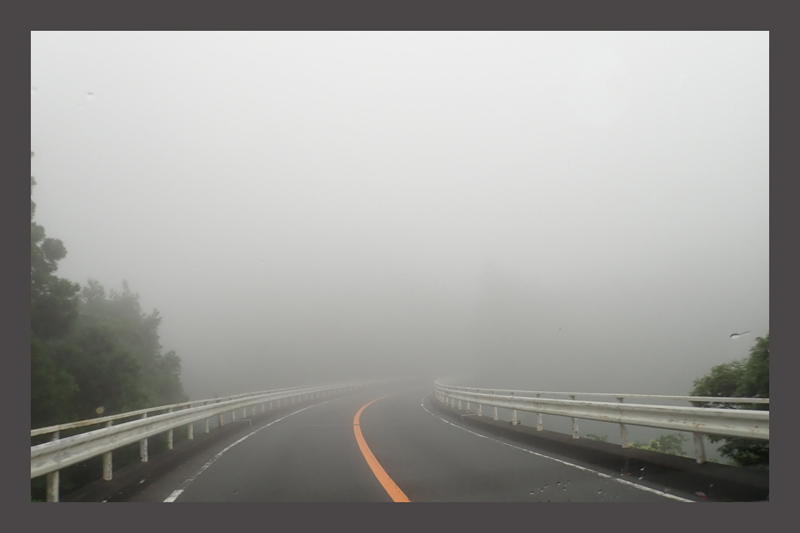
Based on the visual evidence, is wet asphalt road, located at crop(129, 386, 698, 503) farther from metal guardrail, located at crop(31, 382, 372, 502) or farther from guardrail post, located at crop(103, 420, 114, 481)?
metal guardrail, located at crop(31, 382, 372, 502)

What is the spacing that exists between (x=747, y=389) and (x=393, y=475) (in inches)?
248

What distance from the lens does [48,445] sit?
602cm

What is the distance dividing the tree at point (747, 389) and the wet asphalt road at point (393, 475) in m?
2.71

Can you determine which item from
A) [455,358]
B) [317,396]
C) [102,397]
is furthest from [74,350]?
[455,358]

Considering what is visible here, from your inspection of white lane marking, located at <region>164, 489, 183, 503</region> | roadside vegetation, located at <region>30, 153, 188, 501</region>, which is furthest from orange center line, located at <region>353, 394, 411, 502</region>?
roadside vegetation, located at <region>30, 153, 188, 501</region>

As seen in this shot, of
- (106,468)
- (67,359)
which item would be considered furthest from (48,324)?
(106,468)

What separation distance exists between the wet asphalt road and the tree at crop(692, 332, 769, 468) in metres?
2.71

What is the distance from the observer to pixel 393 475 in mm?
7961

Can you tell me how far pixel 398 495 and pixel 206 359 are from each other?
4727 inches

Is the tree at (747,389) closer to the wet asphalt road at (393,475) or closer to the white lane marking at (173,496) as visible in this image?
the wet asphalt road at (393,475)

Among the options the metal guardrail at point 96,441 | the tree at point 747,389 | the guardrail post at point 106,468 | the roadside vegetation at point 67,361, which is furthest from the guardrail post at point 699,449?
the roadside vegetation at point 67,361

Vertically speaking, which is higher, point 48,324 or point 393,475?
point 48,324

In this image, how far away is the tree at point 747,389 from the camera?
8.25m

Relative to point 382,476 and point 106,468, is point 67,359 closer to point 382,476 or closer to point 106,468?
point 106,468
